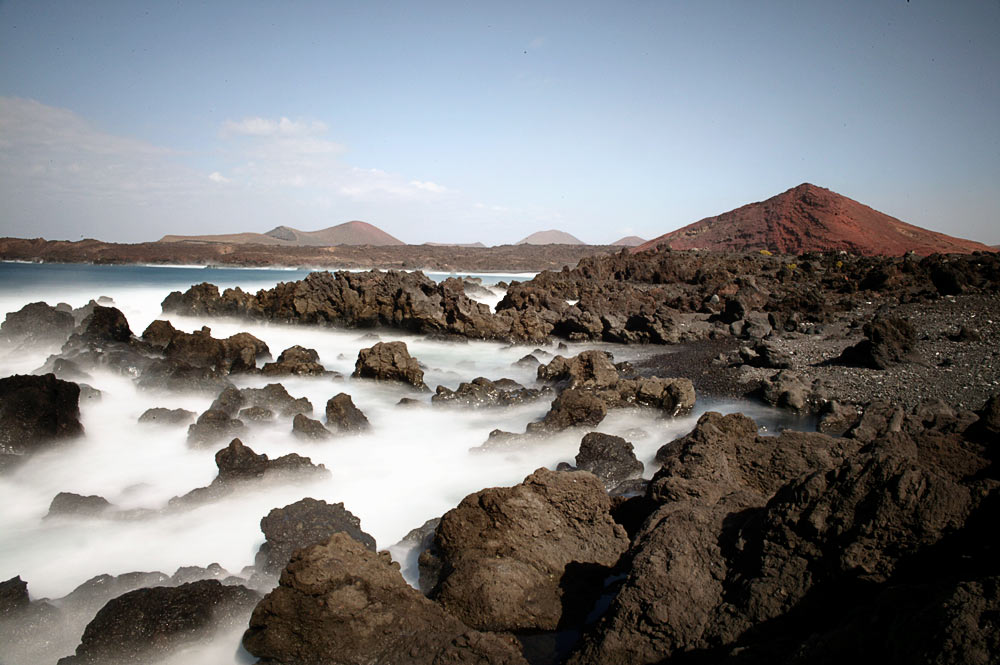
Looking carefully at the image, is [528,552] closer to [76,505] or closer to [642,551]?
[642,551]

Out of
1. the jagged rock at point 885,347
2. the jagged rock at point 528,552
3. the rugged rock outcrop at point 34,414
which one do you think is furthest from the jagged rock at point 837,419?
the rugged rock outcrop at point 34,414

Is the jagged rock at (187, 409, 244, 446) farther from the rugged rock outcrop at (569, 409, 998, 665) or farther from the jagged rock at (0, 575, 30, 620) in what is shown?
the rugged rock outcrop at (569, 409, 998, 665)

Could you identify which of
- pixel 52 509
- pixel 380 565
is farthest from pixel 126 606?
pixel 52 509

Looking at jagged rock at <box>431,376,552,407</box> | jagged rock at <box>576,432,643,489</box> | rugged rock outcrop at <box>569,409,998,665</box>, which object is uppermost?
rugged rock outcrop at <box>569,409,998,665</box>

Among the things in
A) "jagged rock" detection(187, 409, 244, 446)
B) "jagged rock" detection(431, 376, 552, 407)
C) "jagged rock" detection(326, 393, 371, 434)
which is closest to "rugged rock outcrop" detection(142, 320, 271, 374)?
"jagged rock" detection(187, 409, 244, 446)

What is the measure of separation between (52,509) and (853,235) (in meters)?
53.6

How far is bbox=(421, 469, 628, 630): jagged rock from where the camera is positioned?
11.1ft

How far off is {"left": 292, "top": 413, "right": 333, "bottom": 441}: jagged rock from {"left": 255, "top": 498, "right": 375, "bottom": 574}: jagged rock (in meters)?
3.13

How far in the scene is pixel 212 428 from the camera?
752 cm

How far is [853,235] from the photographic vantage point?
152ft

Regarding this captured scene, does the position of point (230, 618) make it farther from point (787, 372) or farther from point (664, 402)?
point (787, 372)

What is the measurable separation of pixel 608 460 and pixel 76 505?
5.38m

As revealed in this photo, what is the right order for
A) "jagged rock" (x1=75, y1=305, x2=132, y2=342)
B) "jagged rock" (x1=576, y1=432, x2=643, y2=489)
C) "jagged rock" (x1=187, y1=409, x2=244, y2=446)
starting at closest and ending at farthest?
"jagged rock" (x1=576, y1=432, x2=643, y2=489) < "jagged rock" (x1=187, y1=409, x2=244, y2=446) < "jagged rock" (x1=75, y1=305, x2=132, y2=342)

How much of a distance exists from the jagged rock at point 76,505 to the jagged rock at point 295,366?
5.68 metres
